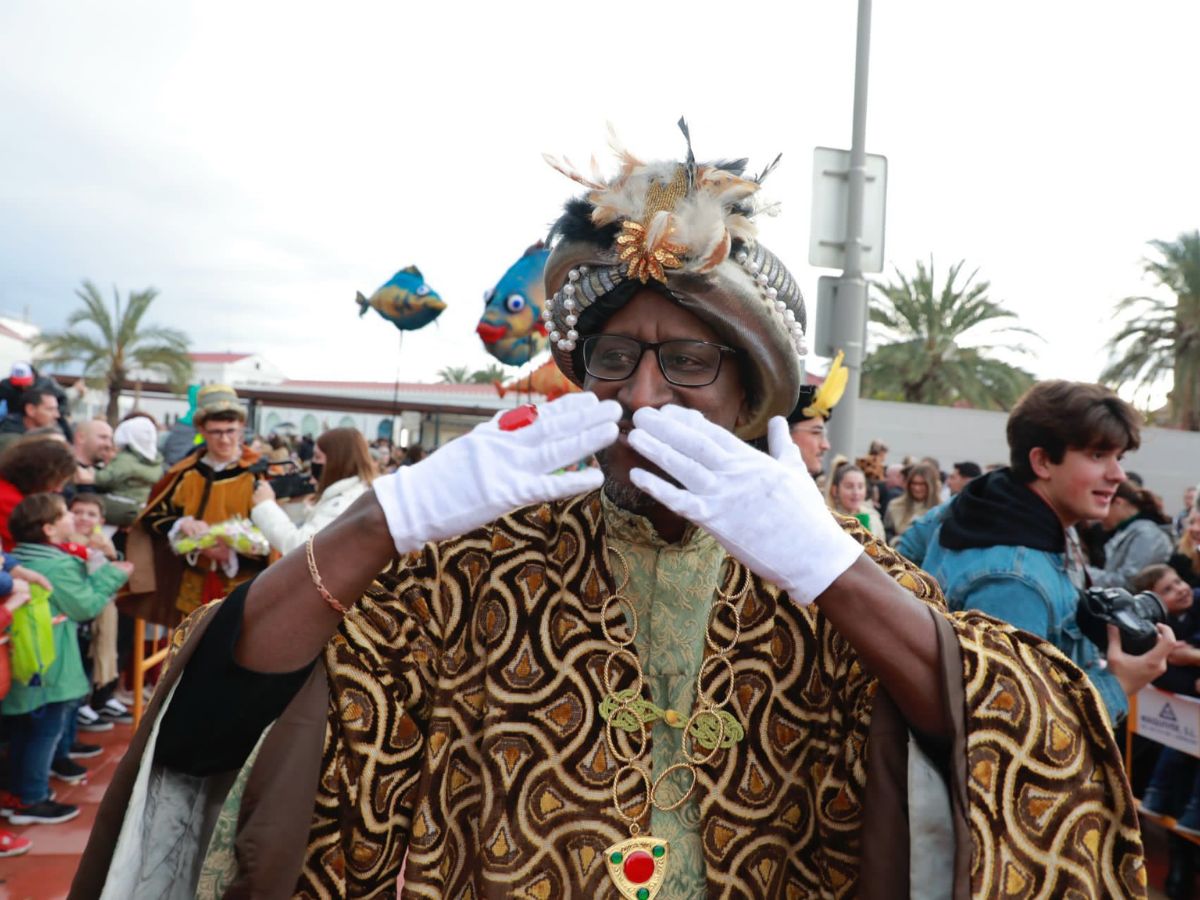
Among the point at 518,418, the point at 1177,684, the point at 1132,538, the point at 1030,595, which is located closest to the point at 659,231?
the point at 518,418

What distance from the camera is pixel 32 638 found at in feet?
13.5

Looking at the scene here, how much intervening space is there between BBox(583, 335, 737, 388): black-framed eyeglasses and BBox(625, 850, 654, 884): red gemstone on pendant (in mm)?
822

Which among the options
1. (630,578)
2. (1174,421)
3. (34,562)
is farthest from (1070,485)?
(1174,421)

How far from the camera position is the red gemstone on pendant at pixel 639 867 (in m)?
1.47

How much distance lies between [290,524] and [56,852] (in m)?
1.87

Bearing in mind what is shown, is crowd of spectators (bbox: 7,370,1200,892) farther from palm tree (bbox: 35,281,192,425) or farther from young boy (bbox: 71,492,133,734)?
palm tree (bbox: 35,281,192,425)

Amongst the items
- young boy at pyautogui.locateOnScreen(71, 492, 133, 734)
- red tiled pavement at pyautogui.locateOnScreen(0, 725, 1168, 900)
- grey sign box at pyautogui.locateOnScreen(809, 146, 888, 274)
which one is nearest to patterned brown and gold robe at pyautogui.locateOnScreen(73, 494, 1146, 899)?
red tiled pavement at pyautogui.locateOnScreen(0, 725, 1168, 900)

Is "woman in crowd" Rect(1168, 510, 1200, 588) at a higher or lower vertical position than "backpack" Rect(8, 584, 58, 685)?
higher

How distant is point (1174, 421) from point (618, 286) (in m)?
24.2

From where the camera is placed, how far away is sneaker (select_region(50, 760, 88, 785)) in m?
4.89

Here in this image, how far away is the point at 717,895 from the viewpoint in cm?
149

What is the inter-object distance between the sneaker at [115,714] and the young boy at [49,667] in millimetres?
1408

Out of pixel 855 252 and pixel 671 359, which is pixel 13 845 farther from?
pixel 855 252

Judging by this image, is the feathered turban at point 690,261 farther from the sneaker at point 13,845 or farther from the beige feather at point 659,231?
the sneaker at point 13,845
